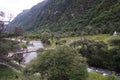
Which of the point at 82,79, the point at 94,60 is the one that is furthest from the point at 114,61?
the point at 82,79

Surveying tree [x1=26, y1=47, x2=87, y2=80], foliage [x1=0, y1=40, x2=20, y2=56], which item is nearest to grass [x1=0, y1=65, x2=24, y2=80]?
foliage [x1=0, y1=40, x2=20, y2=56]

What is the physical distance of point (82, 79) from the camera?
133ft

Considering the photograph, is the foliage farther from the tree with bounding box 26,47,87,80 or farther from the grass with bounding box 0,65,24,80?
the tree with bounding box 26,47,87,80

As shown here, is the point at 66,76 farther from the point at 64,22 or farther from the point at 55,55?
the point at 64,22

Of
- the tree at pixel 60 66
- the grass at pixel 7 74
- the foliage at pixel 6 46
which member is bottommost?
the grass at pixel 7 74

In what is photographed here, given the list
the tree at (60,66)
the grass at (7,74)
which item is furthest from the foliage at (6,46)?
the tree at (60,66)

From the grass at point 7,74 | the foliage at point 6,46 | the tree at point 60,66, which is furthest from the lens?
the foliage at point 6,46

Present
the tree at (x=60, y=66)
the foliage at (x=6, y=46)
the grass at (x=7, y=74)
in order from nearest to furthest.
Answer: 1. the tree at (x=60, y=66)
2. the grass at (x=7, y=74)
3. the foliage at (x=6, y=46)

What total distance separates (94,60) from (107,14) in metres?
79.0

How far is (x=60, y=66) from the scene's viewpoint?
3972cm

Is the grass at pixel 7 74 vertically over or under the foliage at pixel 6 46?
under

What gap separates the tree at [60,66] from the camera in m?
39.6

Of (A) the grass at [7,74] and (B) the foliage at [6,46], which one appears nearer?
(A) the grass at [7,74]

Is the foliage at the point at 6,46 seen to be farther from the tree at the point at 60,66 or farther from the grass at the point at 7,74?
the tree at the point at 60,66
